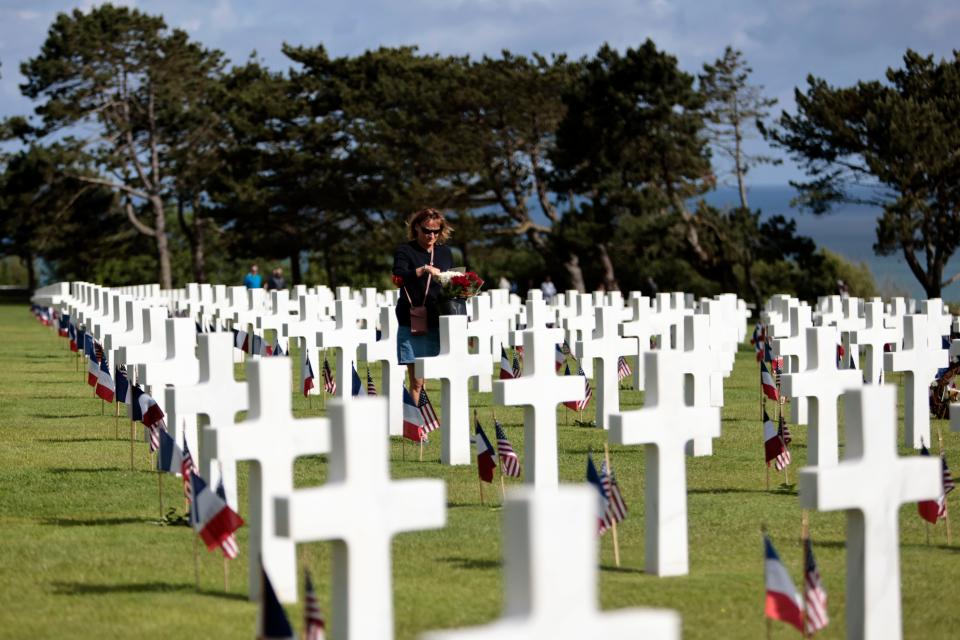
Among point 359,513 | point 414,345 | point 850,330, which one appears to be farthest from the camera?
point 850,330

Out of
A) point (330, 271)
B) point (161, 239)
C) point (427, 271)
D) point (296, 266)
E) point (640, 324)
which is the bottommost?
point (640, 324)

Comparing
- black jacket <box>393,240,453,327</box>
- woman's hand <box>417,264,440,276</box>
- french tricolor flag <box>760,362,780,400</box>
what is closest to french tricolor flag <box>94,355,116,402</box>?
black jacket <box>393,240,453,327</box>

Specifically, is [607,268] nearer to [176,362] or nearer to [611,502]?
[176,362]

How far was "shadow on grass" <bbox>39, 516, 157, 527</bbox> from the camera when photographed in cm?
934

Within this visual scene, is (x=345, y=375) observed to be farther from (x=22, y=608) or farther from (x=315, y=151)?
(x=315, y=151)

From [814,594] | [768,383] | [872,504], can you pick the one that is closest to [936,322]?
[768,383]

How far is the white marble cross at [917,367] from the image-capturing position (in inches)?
488

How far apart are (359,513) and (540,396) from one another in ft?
13.3

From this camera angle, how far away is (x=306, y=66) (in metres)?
71.5

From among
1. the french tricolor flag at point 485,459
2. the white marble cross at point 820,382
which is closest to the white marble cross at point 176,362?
the french tricolor flag at point 485,459

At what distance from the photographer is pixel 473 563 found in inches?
318

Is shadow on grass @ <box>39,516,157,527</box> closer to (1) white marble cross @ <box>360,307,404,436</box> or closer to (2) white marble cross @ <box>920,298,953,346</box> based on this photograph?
(1) white marble cross @ <box>360,307,404,436</box>

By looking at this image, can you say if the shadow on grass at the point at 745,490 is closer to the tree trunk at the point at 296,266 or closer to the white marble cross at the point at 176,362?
the white marble cross at the point at 176,362

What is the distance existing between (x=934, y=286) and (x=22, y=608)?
36.3 metres
